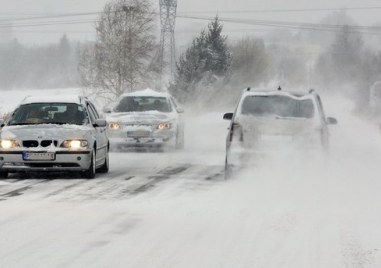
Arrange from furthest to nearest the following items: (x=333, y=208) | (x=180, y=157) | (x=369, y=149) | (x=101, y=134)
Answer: (x=369, y=149) < (x=180, y=157) < (x=101, y=134) < (x=333, y=208)

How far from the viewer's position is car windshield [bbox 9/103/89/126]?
13.2 meters

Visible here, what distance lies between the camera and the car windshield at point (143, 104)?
20781mm

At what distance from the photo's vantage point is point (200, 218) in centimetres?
803

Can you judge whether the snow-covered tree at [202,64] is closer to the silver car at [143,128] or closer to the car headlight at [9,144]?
the silver car at [143,128]

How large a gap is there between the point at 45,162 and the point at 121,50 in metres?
49.2

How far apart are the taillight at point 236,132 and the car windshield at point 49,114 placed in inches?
118

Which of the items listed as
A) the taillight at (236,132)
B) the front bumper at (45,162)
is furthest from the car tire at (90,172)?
the taillight at (236,132)

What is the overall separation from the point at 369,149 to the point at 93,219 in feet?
50.5

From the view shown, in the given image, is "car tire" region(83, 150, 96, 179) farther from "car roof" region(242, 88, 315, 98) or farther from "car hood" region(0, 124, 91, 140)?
"car roof" region(242, 88, 315, 98)

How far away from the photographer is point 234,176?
472 inches

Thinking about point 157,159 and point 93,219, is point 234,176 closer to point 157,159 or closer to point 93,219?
point 93,219

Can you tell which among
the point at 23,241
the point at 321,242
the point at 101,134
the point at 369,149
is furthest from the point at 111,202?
the point at 369,149

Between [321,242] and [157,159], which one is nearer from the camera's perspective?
[321,242]

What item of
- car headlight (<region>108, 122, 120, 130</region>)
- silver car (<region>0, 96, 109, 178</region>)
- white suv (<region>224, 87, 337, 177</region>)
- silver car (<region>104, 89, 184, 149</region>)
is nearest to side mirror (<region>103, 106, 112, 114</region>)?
silver car (<region>104, 89, 184, 149</region>)
